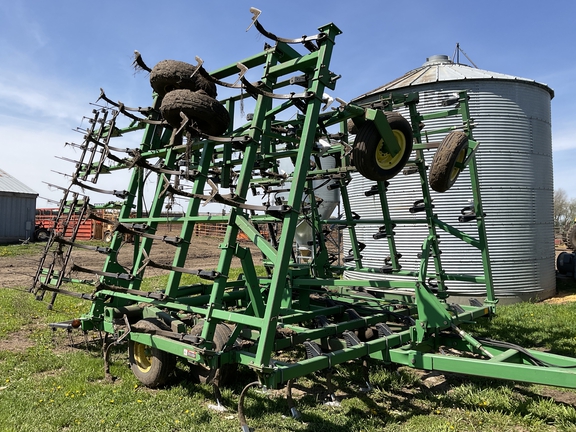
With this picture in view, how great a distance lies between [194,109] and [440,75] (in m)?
9.06

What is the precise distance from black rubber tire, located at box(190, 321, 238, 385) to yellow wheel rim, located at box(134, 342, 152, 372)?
549 millimetres

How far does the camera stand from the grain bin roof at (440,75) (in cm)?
1160

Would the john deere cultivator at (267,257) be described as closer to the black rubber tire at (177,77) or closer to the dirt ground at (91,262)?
the black rubber tire at (177,77)

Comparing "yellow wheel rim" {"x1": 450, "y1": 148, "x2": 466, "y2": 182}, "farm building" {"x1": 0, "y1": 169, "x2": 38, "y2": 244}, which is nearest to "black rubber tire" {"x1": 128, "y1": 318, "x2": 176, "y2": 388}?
"yellow wheel rim" {"x1": 450, "y1": 148, "x2": 466, "y2": 182}

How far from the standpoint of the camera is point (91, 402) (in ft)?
15.3

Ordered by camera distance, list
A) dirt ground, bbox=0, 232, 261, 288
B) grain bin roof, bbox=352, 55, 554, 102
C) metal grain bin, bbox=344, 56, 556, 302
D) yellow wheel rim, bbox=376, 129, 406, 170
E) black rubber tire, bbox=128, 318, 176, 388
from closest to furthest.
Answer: black rubber tire, bbox=128, 318, 176, 388 → yellow wheel rim, bbox=376, 129, 406, 170 → metal grain bin, bbox=344, 56, 556, 302 → grain bin roof, bbox=352, 55, 554, 102 → dirt ground, bbox=0, 232, 261, 288

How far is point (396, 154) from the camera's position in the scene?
5.45 meters

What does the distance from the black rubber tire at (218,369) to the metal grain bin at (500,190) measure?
7.44 metres

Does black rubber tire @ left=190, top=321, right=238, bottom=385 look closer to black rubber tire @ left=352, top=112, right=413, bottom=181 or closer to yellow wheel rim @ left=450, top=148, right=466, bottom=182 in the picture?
black rubber tire @ left=352, top=112, right=413, bottom=181

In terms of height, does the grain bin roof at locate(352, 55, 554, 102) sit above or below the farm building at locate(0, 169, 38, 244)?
above

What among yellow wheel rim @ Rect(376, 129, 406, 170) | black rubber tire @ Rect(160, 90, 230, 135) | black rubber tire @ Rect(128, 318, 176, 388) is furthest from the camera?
yellow wheel rim @ Rect(376, 129, 406, 170)

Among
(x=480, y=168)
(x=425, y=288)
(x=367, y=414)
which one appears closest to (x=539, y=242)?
(x=480, y=168)

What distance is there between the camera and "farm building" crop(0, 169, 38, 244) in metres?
26.9

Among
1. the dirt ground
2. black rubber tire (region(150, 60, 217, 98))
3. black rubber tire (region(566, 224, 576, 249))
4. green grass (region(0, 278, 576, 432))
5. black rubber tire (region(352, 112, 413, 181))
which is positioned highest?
black rubber tire (region(566, 224, 576, 249))
